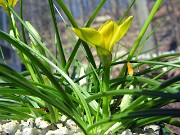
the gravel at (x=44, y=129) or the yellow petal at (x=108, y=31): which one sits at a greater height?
the yellow petal at (x=108, y=31)

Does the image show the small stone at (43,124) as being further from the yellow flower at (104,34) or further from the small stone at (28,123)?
the yellow flower at (104,34)

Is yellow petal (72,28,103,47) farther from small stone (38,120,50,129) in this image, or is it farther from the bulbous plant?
small stone (38,120,50,129)

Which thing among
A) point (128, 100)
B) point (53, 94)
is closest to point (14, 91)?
point (53, 94)

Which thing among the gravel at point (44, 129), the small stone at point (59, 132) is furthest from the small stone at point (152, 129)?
the small stone at point (59, 132)

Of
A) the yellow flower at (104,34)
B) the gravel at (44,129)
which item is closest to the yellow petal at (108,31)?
the yellow flower at (104,34)

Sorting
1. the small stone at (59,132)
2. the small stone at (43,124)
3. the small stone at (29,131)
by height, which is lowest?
the small stone at (59,132)

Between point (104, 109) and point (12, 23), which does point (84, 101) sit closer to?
point (104, 109)

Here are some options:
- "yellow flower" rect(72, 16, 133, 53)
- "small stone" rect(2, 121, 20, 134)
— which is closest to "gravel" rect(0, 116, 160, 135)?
"small stone" rect(2, 121, 20, 134)

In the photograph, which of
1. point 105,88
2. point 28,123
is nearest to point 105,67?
point 105,88
